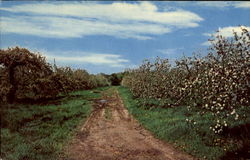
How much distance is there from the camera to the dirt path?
15073 mm

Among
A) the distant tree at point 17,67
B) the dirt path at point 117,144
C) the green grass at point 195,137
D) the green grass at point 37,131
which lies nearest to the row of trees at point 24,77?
the distant tree at point 17,67

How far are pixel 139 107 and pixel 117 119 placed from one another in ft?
16.7

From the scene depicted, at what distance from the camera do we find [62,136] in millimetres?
18594

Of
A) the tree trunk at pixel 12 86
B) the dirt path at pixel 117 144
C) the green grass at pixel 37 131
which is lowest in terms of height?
the dirt path at pixel 117 144

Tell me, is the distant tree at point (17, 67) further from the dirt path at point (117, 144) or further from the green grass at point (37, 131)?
the dirt path at point (117, 144)

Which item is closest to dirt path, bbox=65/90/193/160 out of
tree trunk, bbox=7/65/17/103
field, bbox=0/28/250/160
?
field, bbox=0/28/250/160

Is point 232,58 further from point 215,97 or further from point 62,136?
point 62,136

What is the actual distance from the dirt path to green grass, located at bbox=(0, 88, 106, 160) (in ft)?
2.56

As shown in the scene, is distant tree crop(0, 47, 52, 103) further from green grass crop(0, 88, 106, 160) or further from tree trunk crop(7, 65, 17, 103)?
green grass crop(0, 88, 106, 160)

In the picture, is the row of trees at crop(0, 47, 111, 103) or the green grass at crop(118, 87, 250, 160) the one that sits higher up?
the row of trees at crop(0, 47, 111, 103)

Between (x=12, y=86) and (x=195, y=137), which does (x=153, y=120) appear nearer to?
(x=195, y=137)

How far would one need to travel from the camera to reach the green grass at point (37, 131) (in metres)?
15.1

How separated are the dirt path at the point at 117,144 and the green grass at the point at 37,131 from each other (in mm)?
780

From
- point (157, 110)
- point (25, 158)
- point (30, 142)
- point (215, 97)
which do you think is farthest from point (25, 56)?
point (215, 97)
